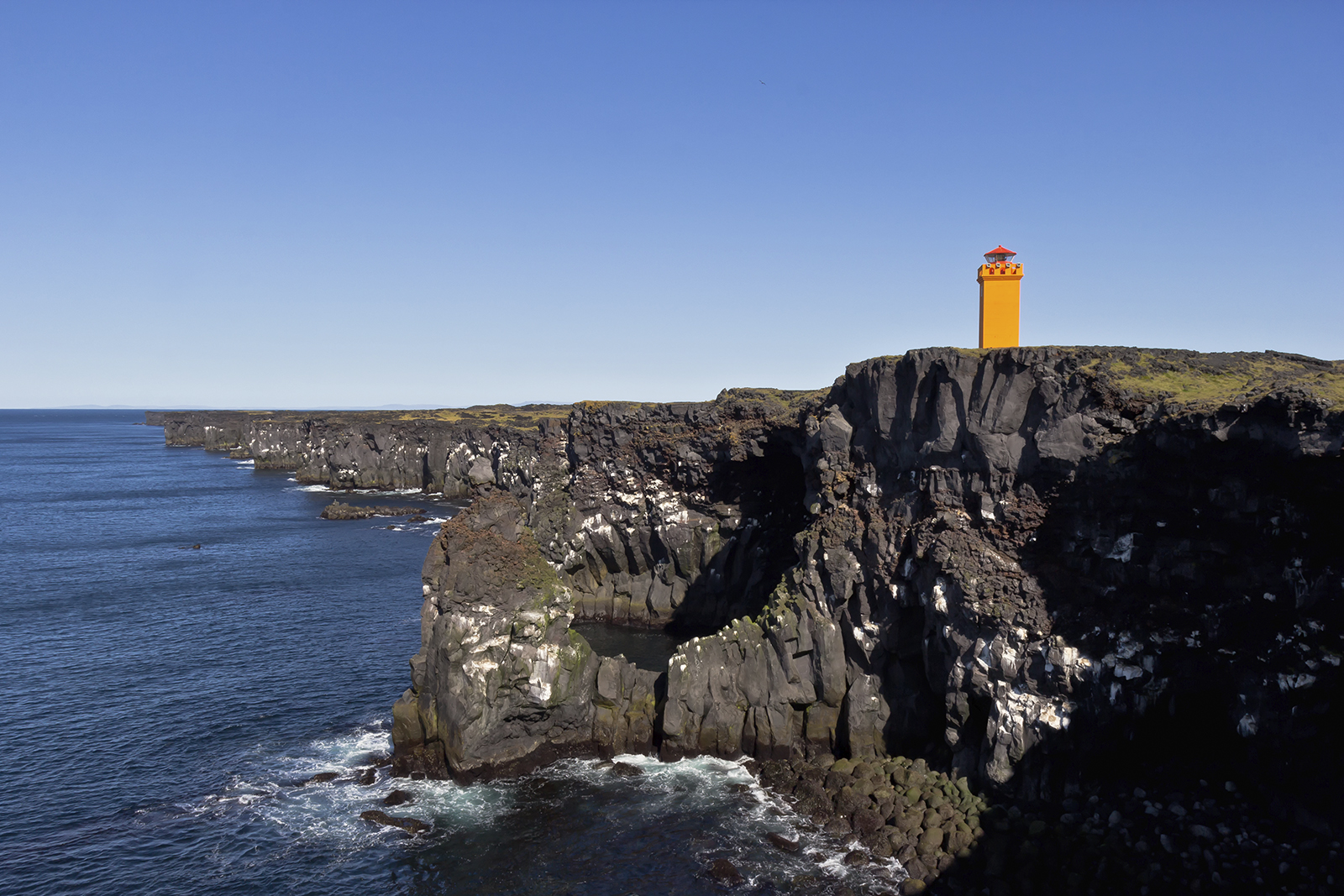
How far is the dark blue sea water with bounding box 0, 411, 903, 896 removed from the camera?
104 feet

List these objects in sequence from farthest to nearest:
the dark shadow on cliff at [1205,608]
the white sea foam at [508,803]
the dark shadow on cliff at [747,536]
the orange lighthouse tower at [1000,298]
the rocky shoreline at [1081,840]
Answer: the dark shadow on cliff at [747,536] → the orange lighthouse tower at [1000,298] → the white sea foam at [508,803] → the rocky shoreline at [1081,840] → the dark shadow on cliff at [1205,608]

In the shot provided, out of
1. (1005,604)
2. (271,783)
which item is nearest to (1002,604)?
(1005,604)

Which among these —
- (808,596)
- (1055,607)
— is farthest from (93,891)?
(1055,607)

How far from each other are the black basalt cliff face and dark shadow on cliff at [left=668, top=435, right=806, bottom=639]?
347 inches

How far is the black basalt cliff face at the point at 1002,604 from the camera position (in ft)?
91.9

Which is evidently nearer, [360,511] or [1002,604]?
[1002,604]

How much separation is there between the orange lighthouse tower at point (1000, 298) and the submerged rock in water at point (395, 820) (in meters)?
34.8

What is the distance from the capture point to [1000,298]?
139 ft

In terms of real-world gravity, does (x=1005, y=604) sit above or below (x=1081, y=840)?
above

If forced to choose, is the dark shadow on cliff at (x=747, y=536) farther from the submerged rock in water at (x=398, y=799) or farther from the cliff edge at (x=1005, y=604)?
the submerged rock in water at (x=398, y=799)

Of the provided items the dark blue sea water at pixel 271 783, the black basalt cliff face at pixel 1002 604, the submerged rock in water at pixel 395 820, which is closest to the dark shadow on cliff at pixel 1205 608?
the black basalt cliff face at pixel 1002 604

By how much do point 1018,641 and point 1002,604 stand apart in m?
1.62

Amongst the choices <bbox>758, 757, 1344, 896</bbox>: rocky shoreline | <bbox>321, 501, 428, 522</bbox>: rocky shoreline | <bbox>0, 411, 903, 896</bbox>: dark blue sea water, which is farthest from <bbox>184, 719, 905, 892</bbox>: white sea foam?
<bbox>321, 501, 428, 522</bbox>: rocky shoreline

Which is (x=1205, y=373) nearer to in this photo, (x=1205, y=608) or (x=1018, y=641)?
(x=1205, y=608)
